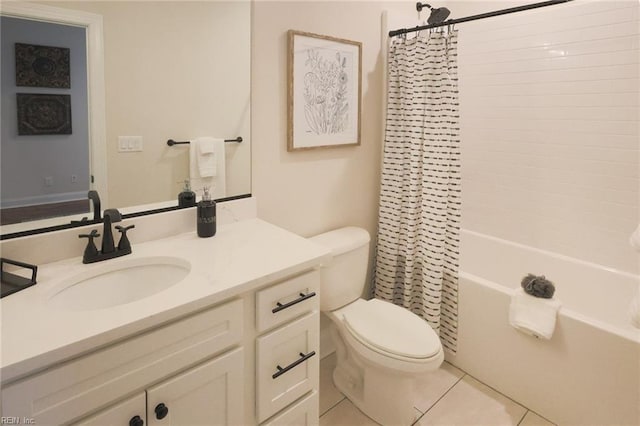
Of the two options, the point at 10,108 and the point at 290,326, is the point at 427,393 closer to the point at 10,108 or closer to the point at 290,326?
the point at 290,326

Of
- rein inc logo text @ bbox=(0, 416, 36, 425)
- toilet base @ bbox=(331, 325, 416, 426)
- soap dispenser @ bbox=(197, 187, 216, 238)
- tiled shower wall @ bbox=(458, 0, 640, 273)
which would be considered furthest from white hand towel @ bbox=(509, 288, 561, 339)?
rein inc logo text @ bbox=(0, 416, 36, 425)

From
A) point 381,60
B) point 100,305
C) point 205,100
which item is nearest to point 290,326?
point 100,305

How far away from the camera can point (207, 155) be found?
167 centimetres

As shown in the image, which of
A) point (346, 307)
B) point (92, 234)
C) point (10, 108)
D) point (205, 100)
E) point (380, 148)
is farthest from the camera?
point (380, 148)

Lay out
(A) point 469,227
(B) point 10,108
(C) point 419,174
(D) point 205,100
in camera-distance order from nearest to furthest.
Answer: (B) point 10,108 < (D) point 205,100 < (C) point 419,174 < (A) point 469,227

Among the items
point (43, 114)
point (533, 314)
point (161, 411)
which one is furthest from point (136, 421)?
point (533, 314)

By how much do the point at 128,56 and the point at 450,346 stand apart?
209 cm

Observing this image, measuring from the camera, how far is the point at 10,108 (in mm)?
1193

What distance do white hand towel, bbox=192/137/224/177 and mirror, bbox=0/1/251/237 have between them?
0.10 ft

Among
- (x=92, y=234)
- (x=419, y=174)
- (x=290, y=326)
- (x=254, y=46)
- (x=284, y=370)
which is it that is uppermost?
(x=254, y=46)

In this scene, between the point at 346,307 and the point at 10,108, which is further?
the point at 346,307

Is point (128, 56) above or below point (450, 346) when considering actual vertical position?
above

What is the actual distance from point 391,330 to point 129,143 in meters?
1.32

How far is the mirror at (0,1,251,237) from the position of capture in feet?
4.45
